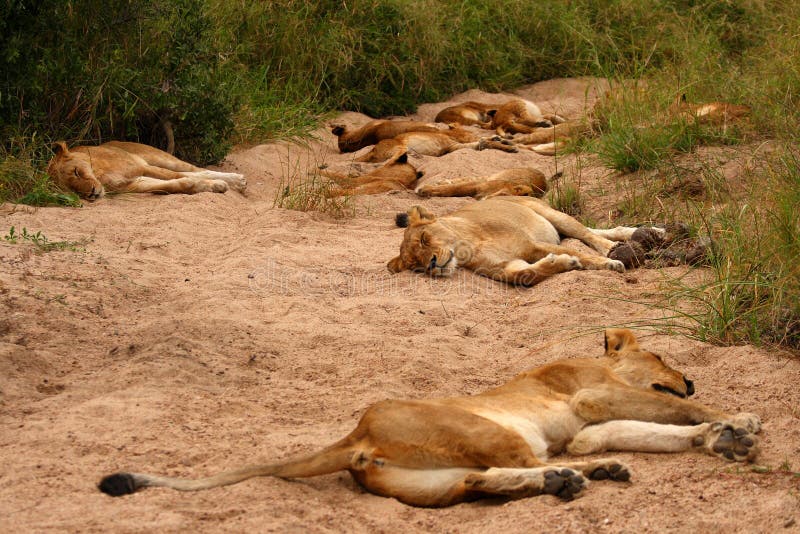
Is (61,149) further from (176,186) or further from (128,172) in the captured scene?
(176,186)

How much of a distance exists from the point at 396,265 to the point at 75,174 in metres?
3.13

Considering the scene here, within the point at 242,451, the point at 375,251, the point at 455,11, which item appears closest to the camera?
the point at 242,451

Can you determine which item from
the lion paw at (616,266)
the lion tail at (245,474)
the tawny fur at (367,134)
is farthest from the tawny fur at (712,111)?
the lion tail at (245,474)

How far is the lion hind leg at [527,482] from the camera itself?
3471 mm

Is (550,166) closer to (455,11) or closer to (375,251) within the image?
(375,251)

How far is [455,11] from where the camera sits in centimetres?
1399

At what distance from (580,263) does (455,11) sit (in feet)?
26.6

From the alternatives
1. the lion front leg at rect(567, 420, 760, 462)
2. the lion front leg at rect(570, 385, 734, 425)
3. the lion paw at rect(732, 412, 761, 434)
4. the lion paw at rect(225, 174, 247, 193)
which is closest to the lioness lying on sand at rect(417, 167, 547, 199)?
the lion paw at rect(225, 174, 247, 193)

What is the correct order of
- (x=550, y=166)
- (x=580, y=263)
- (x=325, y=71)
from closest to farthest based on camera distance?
(x=580, y=263), (x=550, y=166), (x=325, y=71)

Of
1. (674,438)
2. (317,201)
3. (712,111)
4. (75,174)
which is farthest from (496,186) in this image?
(674,438)

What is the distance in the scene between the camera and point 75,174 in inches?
328

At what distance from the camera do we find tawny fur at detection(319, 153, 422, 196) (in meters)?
9.34

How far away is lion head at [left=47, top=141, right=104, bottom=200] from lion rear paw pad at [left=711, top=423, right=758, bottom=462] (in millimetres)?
6065

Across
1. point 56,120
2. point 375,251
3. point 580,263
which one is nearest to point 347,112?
point 56,120
